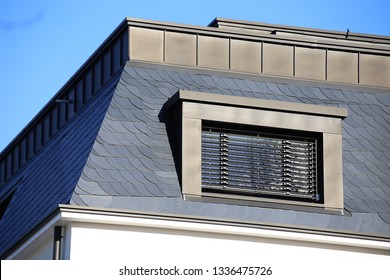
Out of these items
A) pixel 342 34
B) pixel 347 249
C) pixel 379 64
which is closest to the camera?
pixel 347 249

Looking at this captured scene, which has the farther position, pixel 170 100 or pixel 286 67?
pixel 286 67

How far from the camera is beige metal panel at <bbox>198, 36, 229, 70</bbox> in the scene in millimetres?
27328

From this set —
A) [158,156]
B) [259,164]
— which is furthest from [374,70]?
[158,156]

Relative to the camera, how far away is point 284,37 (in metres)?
28.0

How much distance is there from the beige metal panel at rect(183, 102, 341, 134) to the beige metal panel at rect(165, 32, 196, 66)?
1779 mm

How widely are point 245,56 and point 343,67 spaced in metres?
2.18

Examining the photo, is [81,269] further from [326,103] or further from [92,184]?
[326,103]

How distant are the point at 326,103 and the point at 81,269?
6689 millimetres

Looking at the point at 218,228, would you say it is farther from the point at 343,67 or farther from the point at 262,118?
the point at 343,67

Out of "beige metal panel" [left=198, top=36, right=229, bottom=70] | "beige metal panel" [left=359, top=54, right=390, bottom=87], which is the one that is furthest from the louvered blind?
"beige metal panel" [left=359, top=54, right=390, bottom=87]

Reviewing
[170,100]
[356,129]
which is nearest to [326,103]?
[356,129]

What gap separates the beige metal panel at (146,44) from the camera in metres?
26.9

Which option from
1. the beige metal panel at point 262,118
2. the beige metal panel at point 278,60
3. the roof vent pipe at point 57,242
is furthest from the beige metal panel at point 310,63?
the roof vent pipe at point 57,242

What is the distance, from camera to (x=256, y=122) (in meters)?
25.9
